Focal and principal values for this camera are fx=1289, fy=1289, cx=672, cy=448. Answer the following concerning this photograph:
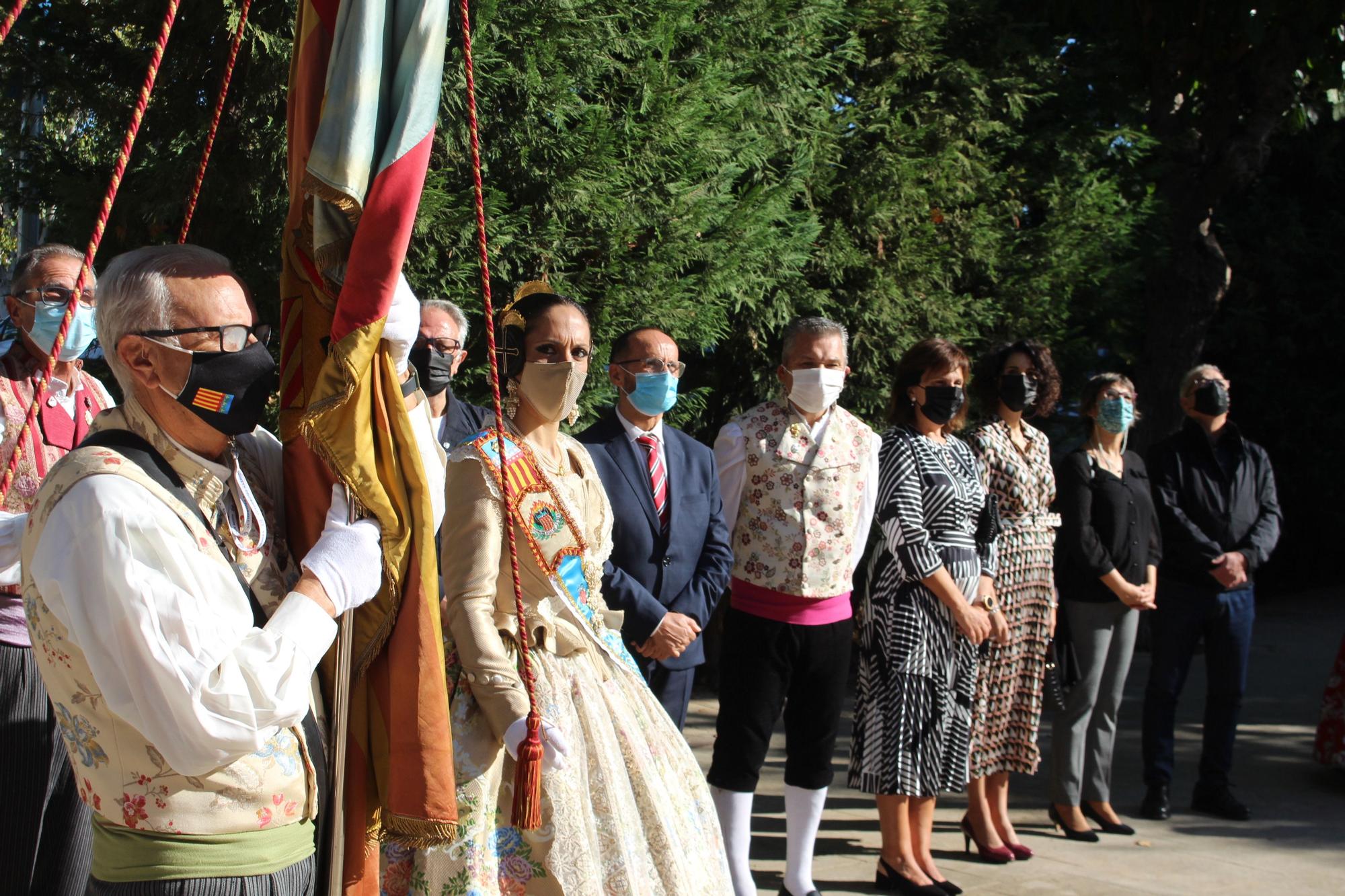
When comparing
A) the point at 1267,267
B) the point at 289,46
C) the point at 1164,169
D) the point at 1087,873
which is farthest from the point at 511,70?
the point at 1267,267

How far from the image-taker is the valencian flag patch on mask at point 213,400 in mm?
2084

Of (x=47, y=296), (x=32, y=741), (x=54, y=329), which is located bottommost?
(x=32, y=741)

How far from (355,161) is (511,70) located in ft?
12.0

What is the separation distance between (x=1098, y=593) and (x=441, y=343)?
3.20 m

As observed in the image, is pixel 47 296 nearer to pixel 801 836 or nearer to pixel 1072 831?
pixel 801 836

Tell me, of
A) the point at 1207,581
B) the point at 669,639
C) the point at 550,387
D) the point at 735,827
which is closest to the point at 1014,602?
the point at 1207,581

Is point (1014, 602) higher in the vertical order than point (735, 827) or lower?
higher

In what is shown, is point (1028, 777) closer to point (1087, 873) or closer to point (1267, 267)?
point (1087, 873)

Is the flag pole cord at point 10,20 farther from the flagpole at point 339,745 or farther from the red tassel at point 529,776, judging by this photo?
the red tassel at point 529,776

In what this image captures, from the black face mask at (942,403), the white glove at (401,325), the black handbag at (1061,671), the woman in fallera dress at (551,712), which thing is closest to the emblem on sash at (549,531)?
the woman in fallera dress at (551,712)

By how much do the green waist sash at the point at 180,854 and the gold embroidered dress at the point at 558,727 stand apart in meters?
0.90

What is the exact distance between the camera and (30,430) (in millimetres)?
3633

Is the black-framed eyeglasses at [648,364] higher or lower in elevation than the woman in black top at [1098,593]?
higher

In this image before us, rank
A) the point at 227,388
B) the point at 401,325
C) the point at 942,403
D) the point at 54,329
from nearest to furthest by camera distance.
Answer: the point at 227,388
the point at 401,325
the point at 54,329
the point at 942,403
